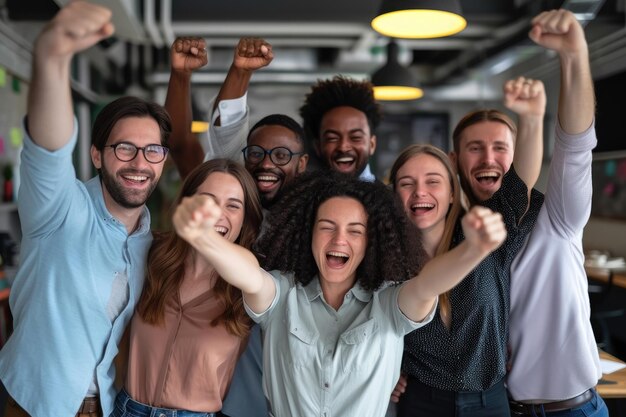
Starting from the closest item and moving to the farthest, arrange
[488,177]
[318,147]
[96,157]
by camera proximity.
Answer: [96,157]
[488,177]
[318,147]

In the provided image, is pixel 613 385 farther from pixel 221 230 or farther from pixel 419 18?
pixel 419 18

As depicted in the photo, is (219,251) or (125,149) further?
(125,149)

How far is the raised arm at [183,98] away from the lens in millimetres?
2557

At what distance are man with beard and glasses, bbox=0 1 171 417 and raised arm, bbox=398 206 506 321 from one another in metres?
0.98

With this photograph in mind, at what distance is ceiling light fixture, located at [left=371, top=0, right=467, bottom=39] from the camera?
305 cm

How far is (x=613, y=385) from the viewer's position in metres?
2.62

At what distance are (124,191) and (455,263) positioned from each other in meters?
1.17

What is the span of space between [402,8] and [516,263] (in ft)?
5.16

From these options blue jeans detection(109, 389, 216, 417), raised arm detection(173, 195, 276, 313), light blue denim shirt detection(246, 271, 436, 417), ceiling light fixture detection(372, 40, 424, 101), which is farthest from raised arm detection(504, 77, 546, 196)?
ceiling light fixture detection(372, 40, 424, 101)

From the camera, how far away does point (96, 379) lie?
1993 mm

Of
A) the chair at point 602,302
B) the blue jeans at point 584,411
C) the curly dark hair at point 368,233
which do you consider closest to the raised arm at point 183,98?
the curly dark hair at point 368,233

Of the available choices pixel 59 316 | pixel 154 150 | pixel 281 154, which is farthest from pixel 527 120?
pixel 59 316

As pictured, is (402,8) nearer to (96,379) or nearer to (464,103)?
(96,379)

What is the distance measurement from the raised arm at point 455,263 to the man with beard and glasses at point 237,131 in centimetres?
100
